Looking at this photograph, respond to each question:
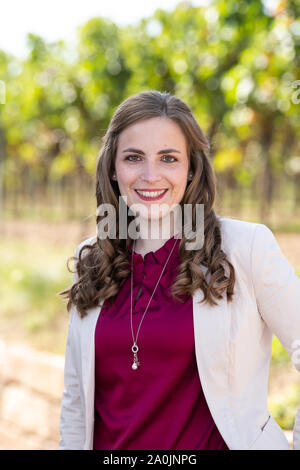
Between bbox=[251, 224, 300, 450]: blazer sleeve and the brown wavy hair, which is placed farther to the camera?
the brown wavy hair

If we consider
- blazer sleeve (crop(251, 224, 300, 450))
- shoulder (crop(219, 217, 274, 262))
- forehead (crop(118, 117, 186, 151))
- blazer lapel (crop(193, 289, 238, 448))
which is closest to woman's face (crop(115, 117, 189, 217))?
forehead (crop(118, 117, 186, 151))

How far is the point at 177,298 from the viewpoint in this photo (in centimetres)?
182

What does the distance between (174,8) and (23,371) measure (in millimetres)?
7973

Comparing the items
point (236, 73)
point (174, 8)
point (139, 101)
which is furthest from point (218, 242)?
point (174, 8)

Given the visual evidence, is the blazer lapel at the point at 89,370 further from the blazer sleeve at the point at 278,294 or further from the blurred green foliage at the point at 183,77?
the blurred green foliage at the point at 183,77

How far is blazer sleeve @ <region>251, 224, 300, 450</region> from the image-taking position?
1.66m

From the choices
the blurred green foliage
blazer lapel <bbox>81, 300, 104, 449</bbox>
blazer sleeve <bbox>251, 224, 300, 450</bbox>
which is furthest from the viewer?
the blurred green foliage

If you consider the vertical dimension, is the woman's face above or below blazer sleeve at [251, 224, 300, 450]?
above

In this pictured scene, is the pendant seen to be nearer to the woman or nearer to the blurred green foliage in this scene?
the woman

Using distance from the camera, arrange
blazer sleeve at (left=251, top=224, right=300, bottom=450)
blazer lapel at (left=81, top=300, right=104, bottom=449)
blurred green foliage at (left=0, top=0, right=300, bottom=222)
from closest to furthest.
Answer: blazer sleeve at (left=251, top=224, right=300, bottom=450) < blazer lapel at (left=81, top=300, right=104, bottom=449) < blurred green foliage at (left=0, top=0, right=300, bottom=222)

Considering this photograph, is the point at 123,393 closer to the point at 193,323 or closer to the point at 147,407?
the point at 147,407

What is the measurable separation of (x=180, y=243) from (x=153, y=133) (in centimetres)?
45

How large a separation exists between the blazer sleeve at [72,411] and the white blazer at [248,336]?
0.60m
